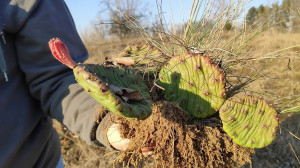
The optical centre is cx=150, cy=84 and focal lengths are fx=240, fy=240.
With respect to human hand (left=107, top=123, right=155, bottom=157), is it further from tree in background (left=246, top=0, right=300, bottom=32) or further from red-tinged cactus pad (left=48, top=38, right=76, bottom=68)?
tree in background (left=246, top=0, right=300, bottom=32)

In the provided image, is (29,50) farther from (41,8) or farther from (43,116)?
(43,116)

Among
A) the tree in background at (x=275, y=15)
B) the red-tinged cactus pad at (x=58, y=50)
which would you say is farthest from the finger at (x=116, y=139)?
the tree in background at (x=275, y=15)

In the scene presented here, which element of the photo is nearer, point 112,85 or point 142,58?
point 112,85

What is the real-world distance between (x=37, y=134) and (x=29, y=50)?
330mm

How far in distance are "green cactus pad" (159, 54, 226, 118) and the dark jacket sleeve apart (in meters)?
0.29

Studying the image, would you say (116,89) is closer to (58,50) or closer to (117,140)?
(58,50)

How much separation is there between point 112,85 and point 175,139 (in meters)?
0.30

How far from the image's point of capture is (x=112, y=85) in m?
0.61

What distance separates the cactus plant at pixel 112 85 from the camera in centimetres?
52

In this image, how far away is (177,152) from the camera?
31.4 inches

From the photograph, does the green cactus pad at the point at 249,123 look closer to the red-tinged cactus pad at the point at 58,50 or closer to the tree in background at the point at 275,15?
the tree in background at the point at 275,15

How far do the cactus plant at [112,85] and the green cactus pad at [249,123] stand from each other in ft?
0.93

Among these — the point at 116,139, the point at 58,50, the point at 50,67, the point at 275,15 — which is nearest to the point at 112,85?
the point at 58,50

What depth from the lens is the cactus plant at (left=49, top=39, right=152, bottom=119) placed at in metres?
0.52
